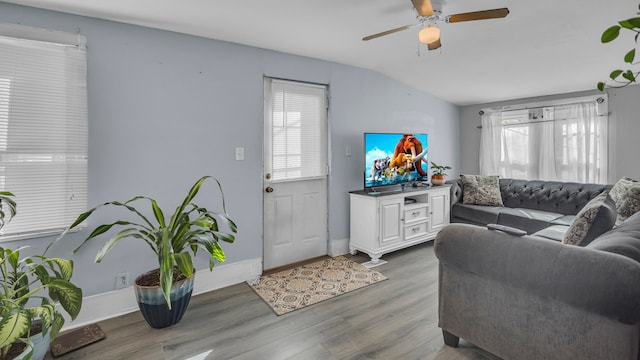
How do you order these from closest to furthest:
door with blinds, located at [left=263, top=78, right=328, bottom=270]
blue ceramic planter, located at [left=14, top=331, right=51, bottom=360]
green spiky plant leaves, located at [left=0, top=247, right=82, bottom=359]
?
green spiky plant leaves, located at [left=0, top=247, right=82, bottom=359], blue ceramic planter, located at [left=14, top=331, right=51, bottom=360], door with blinds, located at [left=263, top=78, right=328, bottom=270]

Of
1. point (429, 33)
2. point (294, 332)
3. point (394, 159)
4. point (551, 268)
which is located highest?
point (429, 33)

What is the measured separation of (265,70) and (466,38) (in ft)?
6.25

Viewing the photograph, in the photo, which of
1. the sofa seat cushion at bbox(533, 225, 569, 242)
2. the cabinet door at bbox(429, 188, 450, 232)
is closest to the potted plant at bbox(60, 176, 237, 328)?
the cabinet door at bbox(429, 188, 450, 232)

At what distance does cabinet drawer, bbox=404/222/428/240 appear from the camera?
12.1 feet

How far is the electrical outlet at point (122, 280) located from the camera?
2.43 meters

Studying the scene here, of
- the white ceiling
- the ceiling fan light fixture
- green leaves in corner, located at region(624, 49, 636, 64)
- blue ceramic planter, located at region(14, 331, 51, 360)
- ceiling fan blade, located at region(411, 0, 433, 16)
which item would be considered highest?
the white ceiling

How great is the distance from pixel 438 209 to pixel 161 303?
130 inches

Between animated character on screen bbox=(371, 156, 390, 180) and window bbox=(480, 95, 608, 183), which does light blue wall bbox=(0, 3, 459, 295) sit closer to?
animated character on screen bbox=(371, 156, 390, 180)

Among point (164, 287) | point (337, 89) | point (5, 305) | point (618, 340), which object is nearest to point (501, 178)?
point (337, 89)

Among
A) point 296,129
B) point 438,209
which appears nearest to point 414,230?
point 438,209

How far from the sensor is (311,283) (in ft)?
9.66

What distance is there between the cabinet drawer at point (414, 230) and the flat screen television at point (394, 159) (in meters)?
0.57

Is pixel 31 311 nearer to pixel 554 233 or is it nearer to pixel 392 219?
pixel 392 219

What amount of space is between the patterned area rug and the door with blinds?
23 centimetres
